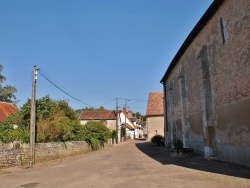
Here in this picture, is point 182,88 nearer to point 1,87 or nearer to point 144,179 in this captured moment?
point 144,179

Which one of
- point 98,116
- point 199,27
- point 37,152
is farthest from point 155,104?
point 37,152

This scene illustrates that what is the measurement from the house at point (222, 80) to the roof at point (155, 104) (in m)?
26.8

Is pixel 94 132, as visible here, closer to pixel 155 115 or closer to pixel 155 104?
pixel 155 115

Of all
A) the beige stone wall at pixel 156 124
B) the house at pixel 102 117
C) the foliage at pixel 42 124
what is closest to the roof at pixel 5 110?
the foliage at pixel 42 124

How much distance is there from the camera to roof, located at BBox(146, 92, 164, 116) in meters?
49.1

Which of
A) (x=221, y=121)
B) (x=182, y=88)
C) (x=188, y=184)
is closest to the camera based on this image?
(x=188, y=184)

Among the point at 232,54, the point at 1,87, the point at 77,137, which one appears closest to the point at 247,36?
the point at 232,54

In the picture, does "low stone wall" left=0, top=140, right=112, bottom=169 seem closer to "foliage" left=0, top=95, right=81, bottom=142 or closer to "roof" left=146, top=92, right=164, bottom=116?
"foliage" left=0, top=95, right=81, bottom=142

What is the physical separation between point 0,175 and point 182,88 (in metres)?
15.7

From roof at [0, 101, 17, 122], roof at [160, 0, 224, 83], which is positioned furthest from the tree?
roof at [160, 0, 224, 83]

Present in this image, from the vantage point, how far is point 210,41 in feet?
55.0

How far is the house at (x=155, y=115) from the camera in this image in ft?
159

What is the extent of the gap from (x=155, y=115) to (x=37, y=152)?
1253 inches

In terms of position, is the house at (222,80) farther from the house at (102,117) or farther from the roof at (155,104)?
the house at (102,117)
